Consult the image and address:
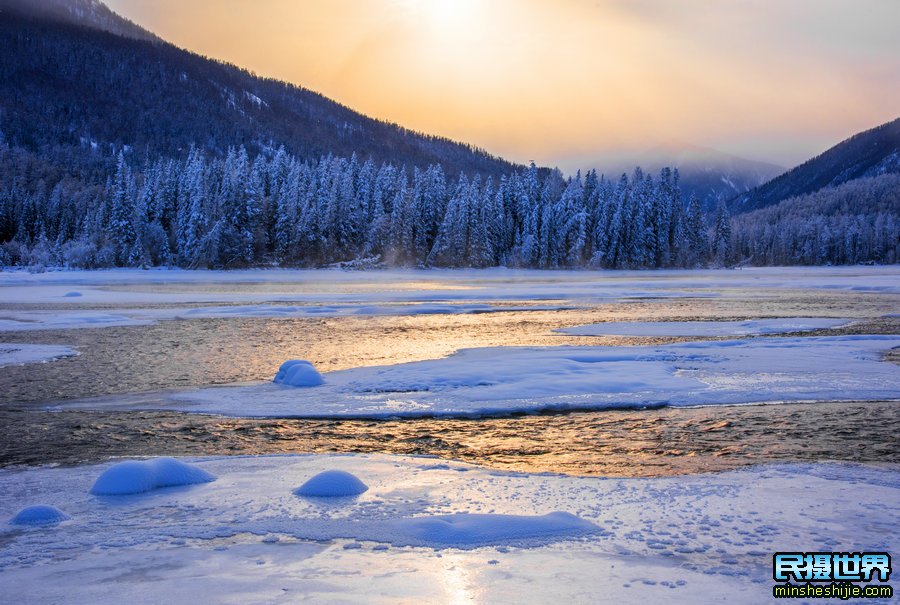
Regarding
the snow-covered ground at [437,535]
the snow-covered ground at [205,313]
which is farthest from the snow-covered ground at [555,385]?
the snow-covered ground at [205,313]

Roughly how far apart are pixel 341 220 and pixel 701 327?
7166 centimetres

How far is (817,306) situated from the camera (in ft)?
118

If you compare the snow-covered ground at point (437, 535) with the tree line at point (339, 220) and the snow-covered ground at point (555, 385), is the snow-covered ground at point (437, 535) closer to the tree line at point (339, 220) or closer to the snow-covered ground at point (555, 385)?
the snow-covered ground at point (555, 385)

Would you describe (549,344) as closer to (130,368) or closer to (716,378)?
(716,378)

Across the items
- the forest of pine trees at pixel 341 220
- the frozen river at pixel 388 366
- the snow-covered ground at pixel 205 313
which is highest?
the forest of pine trees at pixel 341 220

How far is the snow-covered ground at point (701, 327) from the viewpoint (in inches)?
925

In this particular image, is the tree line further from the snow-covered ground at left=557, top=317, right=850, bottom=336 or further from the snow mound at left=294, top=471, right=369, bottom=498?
the snow mound at left=294, top=471, right=369, bottom=498

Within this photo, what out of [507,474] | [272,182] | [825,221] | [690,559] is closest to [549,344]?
[507,474]

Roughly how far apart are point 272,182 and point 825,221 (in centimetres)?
13257

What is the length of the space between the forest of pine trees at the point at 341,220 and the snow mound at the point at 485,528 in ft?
265

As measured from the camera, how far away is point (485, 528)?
6.27 m

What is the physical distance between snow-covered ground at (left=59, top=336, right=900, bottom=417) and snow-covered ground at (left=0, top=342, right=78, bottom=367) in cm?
597

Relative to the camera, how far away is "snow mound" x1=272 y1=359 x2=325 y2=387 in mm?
14148

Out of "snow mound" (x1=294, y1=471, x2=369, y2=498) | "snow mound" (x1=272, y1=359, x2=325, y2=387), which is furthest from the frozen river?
"snow mound" (x1=294, y1=471, x2=369, y2=498)
